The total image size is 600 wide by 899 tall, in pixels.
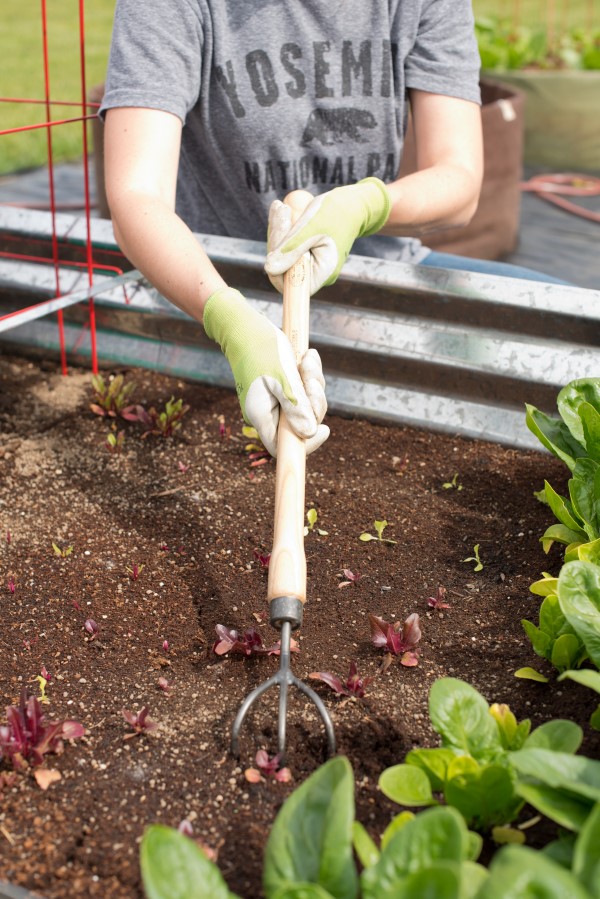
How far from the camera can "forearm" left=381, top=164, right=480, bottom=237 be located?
2361 millimetres

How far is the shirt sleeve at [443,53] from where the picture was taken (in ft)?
8.32

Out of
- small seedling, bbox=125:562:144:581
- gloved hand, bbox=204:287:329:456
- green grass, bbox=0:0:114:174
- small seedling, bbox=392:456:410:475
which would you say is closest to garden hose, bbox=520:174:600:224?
green grass, bbox=0:0:114:174

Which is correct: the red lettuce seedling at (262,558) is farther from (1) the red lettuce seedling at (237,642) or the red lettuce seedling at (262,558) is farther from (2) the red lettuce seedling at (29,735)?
(2) the red lettuce seedling at (29,735)

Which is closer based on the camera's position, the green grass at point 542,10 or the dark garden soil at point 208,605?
the dark garden soil at point 208,605

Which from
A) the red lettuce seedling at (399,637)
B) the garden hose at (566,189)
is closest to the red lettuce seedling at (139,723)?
the red lettuce seedling at (399,637)

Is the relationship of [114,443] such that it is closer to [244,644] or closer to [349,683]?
[244,644]

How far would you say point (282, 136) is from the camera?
2.52 metres

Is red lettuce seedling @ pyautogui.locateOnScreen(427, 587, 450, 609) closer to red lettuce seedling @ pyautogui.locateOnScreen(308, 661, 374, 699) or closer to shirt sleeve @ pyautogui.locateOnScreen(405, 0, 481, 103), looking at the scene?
red lettuce seedling @ pyautogui.locateOnScreen(308, 661, 374, 699)

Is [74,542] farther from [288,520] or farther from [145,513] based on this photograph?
[288,520]

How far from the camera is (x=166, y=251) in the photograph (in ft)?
6.69

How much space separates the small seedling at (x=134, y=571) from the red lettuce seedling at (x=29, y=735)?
0.48m

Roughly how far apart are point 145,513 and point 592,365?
1.06m

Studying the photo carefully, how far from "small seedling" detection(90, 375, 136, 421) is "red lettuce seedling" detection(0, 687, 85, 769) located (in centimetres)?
112

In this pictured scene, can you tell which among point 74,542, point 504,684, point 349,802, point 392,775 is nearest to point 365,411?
point 74,542
